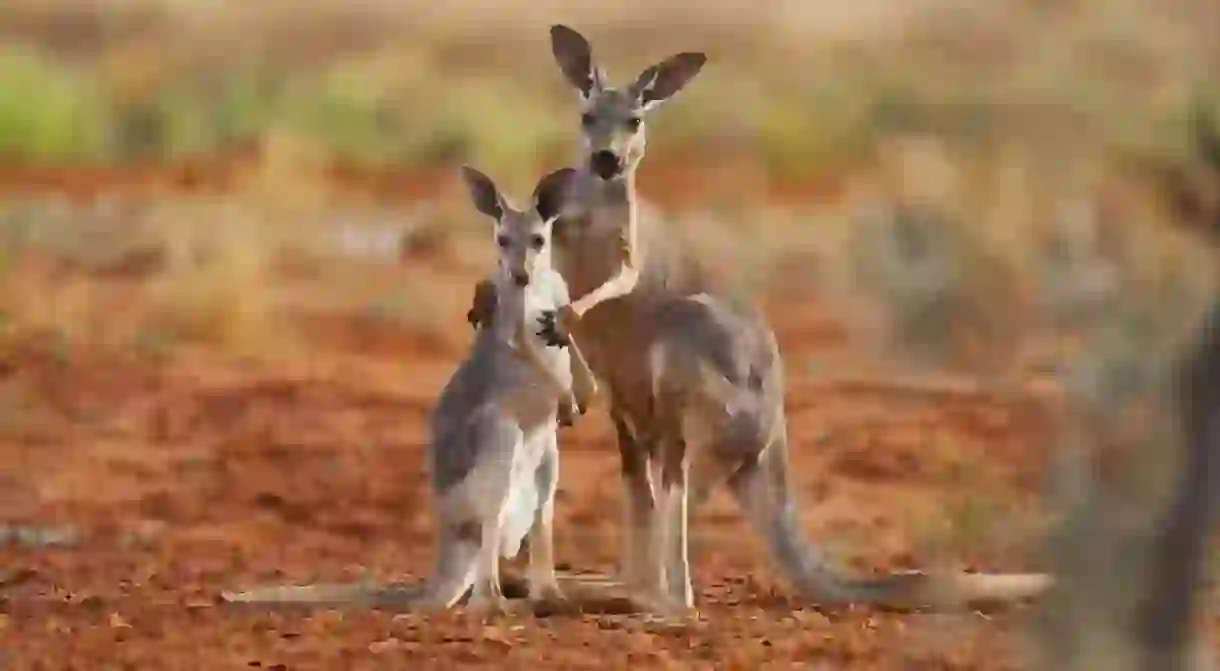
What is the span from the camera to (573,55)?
14.8ft

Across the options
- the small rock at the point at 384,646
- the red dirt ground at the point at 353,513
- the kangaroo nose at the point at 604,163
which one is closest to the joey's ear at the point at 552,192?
the kangaroo nose at the point at 604,163

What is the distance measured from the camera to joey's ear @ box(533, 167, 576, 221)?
13.6ft

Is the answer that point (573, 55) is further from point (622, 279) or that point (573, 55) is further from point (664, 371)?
point (664, 371)

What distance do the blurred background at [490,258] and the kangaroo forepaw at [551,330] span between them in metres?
0.69

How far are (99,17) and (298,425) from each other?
3446mm

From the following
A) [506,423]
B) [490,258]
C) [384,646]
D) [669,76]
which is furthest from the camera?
[490,258]

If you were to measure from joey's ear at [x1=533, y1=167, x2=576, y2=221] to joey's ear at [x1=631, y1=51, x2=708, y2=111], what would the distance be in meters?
0.40

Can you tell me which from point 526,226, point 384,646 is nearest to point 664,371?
point 526,226

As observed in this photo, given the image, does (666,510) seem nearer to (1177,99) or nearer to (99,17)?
(1177,99)

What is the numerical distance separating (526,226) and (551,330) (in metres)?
0.25

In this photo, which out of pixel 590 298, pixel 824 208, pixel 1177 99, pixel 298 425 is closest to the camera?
pixel 1177 99

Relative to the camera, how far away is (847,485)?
6.12 meters

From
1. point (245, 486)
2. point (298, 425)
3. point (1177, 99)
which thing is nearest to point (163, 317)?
point (298, 425)

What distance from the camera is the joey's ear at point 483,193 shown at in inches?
165
